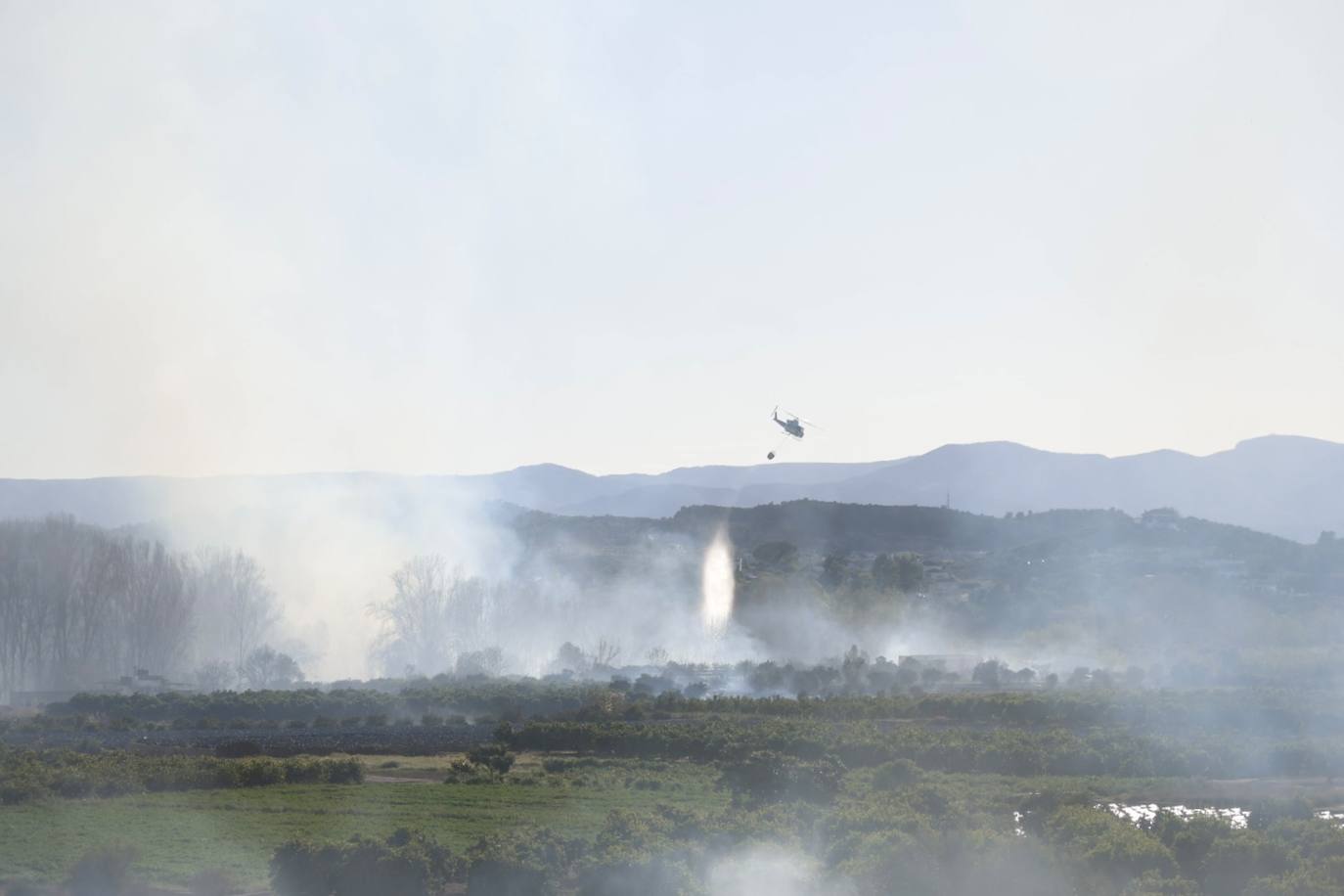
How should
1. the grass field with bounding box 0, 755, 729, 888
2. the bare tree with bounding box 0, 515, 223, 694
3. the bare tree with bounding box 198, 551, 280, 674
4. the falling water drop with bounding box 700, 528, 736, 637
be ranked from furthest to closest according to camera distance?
the falling water drop with bounding box 700, 528, 736, 637
the bare tree with bounding box 198, 551, 280, 674
the bare tree with bounding box 0, 515, 223, 694
the grass field with bounding box 0, 755, 729, 888

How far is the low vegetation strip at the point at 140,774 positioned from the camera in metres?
33.9

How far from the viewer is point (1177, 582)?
362 ft

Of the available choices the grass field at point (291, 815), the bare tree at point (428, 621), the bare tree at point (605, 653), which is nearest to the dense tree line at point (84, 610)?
the bare tree at point (428, 621)

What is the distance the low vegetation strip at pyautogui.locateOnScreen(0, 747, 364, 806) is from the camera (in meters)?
33.9

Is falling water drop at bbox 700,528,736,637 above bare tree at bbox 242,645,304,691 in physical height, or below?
above

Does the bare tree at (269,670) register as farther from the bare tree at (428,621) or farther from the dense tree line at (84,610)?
the bare tree at (428,621)

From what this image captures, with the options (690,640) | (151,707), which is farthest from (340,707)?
(690,640)

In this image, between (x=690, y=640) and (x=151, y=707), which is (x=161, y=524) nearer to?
(x=690, y=640)

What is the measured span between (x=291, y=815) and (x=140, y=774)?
25.4 ft

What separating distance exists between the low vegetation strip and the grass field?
37.4 inches

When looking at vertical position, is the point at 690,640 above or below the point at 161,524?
below

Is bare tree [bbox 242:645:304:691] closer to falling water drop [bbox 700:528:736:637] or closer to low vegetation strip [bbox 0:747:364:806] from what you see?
falling water drop [bbox 700:528:736:637]

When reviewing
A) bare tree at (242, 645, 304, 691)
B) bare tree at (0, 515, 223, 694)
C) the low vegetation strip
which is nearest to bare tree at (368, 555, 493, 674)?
bare tree at (242, 645, 304, 691)

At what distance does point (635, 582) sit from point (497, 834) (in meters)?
92.6
